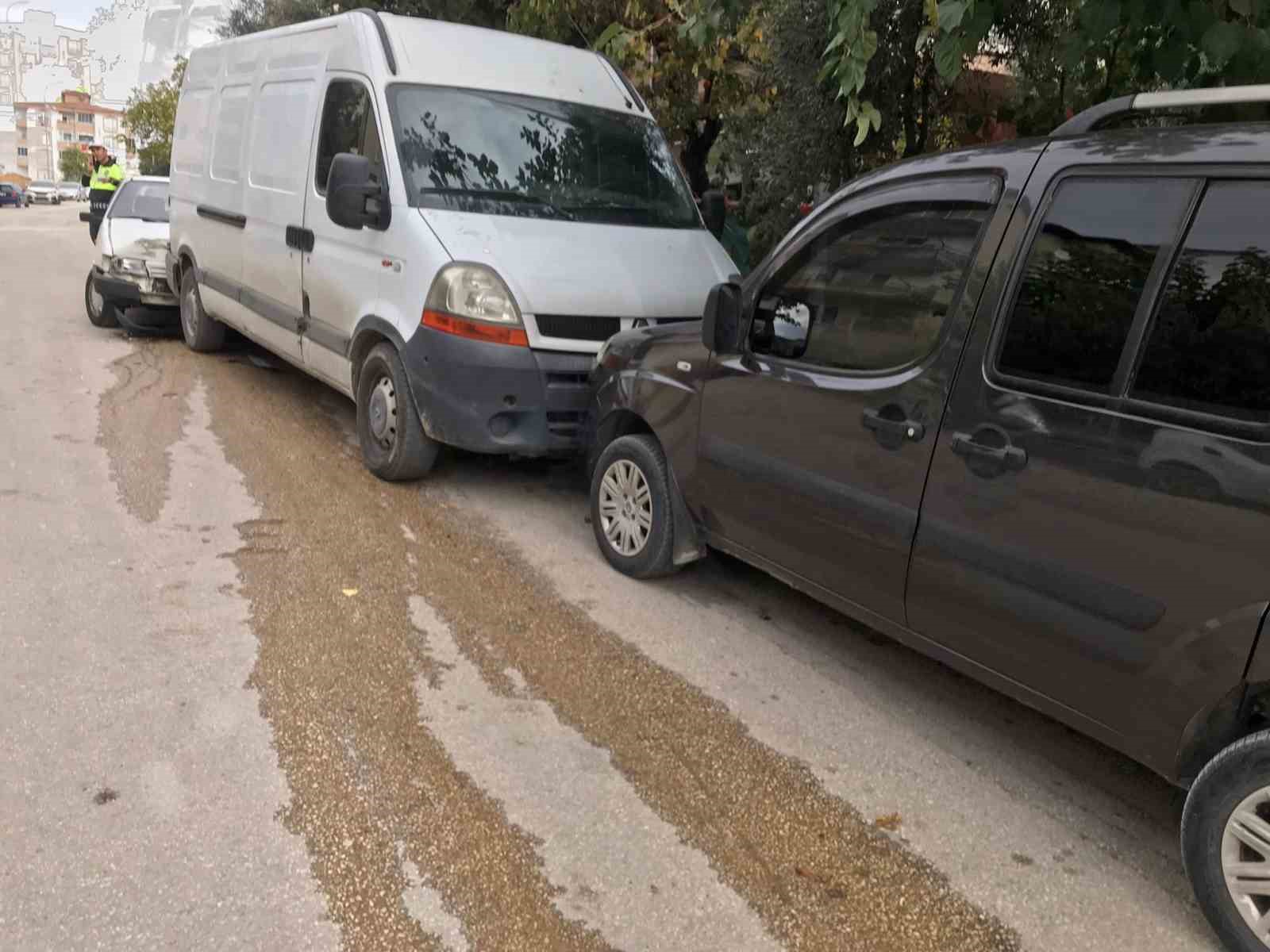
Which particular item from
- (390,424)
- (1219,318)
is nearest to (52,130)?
(390,424)

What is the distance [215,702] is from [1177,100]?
3569 millimetres

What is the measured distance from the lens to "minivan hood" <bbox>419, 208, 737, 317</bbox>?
5.67 m

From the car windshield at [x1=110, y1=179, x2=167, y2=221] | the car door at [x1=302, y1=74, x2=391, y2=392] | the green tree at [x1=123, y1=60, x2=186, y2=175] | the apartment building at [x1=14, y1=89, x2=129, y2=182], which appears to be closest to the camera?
the car door at [x1=302, y1=74, x2=391, y2=392]

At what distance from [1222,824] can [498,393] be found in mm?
3771

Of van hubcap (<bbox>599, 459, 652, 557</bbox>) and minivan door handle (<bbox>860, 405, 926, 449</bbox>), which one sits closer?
minivan door handle (<bbox>860, 405, 926, 449</bbox>)

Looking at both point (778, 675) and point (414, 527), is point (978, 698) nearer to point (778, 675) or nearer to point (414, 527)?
point (778, 675)

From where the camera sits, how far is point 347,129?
653 cm

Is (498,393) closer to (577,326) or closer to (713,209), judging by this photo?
(577,326)

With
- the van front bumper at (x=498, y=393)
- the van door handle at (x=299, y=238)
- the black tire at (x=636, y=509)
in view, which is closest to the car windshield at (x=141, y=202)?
the van door handle at (x=299, y=238)

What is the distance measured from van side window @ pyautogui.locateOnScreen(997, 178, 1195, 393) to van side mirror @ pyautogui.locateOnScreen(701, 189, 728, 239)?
3752 mm

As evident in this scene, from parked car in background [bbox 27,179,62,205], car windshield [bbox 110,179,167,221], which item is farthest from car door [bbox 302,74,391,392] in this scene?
parked car in background [bbox 27,179,62,205]

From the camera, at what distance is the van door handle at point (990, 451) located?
3246 millimetres

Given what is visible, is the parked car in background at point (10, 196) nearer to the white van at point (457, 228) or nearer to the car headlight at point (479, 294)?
the white van at point (457, 228)

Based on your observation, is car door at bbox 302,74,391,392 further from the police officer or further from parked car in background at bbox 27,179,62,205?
parked car in background at bbox 27,179,62,205
